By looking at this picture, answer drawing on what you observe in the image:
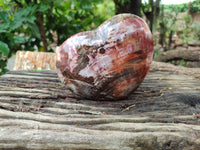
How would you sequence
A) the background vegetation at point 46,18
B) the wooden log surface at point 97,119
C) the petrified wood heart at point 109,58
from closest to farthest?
the wooden log surface at point 97,119, the petrified wood heart at point 109,58, the background vegetation at point 46,18

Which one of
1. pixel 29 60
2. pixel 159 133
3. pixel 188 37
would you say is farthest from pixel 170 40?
pixel 159 133

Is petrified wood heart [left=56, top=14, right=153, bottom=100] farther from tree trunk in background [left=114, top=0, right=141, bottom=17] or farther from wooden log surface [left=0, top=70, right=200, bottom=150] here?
tree trunk in background [left=114, top=0, right=141, bottom=17]

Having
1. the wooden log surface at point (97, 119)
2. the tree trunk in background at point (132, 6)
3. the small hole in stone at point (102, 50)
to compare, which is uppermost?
the small hole in stone at point (102, 50)

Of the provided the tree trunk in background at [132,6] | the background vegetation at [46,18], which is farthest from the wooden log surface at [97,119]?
the tree trunk in background at [132,6]

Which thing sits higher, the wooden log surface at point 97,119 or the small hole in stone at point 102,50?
the small hole in stone at point 102,50

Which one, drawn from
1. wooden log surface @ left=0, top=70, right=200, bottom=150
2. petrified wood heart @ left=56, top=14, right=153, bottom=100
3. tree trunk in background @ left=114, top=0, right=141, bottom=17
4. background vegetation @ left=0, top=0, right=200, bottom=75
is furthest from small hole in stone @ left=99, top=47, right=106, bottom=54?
tree trunk in background @ left=114, top=0, right=141, bottom=17

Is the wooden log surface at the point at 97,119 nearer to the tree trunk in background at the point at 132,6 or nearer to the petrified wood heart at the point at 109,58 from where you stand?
the petrified wood heart at the point at 109,58
